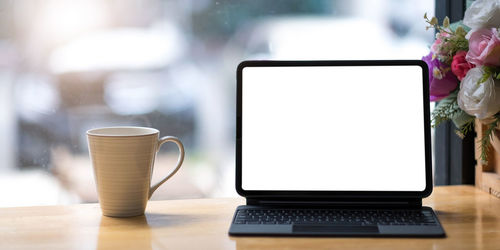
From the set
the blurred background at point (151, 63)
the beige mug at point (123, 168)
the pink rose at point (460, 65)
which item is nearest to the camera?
the beige mug at point (123, 168)

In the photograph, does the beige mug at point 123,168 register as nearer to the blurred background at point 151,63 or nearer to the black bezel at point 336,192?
the black bezel at point 336,192

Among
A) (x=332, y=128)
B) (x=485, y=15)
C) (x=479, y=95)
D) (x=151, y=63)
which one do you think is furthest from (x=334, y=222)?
(x=151, y=63)

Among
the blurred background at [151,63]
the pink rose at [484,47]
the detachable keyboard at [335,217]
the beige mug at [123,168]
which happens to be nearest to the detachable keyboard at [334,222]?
the detachable keyboard at [335,217]

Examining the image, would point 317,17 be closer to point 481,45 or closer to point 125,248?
point 481,45

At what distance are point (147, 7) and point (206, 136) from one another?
0.35 metres

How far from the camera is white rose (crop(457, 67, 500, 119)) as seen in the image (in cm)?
109

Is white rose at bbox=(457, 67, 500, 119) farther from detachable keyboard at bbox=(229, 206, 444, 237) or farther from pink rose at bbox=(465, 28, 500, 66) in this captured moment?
detachable keyboard at bbox=(229, 206, 444, 237)

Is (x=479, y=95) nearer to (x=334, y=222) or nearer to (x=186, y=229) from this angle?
(x=334, y=222)

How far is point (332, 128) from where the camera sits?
114 centimetres

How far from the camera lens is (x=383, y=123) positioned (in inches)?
44.6

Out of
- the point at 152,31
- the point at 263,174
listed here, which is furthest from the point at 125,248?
the point at 152,31

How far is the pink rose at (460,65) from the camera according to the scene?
1171mm

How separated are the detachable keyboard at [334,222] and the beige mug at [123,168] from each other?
0.61ft

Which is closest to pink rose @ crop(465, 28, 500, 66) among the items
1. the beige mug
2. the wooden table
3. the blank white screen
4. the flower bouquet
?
the flower bouquet
